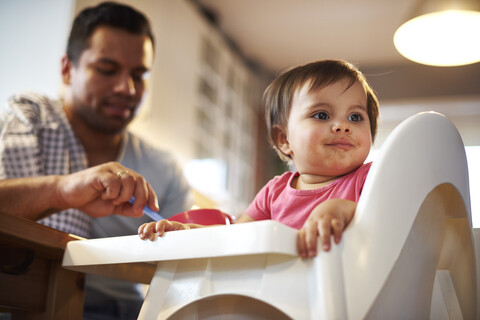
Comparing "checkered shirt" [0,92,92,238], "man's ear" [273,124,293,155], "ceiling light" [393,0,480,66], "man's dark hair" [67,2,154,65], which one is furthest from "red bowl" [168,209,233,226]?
"ceiling light" [393,0,480,66]

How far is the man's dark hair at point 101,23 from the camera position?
57.1 inches

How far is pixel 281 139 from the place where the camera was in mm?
888

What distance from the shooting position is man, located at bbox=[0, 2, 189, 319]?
1.23 metres

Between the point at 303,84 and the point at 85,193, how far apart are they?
0.43 metres

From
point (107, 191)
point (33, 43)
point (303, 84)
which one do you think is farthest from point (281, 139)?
point (33, 43)

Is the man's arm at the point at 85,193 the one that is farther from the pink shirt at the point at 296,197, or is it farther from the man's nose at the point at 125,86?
the man's nose at the point at 125,86

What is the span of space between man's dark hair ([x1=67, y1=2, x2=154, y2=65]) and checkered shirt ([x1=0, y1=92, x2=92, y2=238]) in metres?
0.21

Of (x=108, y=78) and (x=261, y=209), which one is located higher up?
(x=108, y=78)

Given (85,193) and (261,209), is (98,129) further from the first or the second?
(261,209)

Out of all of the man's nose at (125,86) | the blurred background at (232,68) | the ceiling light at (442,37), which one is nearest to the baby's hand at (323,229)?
the man's nose at (125,86)

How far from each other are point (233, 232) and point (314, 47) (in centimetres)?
353

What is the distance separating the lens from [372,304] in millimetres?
452

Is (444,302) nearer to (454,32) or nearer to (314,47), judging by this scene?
(454,32)

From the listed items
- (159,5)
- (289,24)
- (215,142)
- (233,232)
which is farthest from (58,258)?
(289,24)
